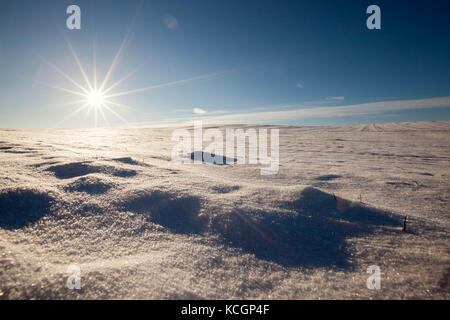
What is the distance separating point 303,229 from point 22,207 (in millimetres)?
2083

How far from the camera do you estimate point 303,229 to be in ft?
5.48

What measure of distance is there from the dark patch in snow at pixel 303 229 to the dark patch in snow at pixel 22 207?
1275 mm

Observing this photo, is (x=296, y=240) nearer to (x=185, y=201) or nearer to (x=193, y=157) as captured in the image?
(x=185, y=201)

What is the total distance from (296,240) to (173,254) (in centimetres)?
84

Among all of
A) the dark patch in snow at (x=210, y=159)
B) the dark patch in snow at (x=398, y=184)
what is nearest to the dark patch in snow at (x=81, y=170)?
the dark patch in snow at (x=210, y=159)

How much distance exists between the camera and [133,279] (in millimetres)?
1129

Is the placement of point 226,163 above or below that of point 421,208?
above

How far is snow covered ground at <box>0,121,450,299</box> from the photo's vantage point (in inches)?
44.2

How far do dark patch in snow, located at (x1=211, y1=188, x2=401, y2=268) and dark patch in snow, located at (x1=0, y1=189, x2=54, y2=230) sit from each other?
1.28 meters

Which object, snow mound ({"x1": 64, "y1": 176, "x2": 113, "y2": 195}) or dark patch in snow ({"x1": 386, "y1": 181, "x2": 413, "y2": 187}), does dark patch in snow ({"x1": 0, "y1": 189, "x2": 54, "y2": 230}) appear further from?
dark patch in snow ({"x1": 386, "y1": 181, "x2": 413, "y2": 187})
